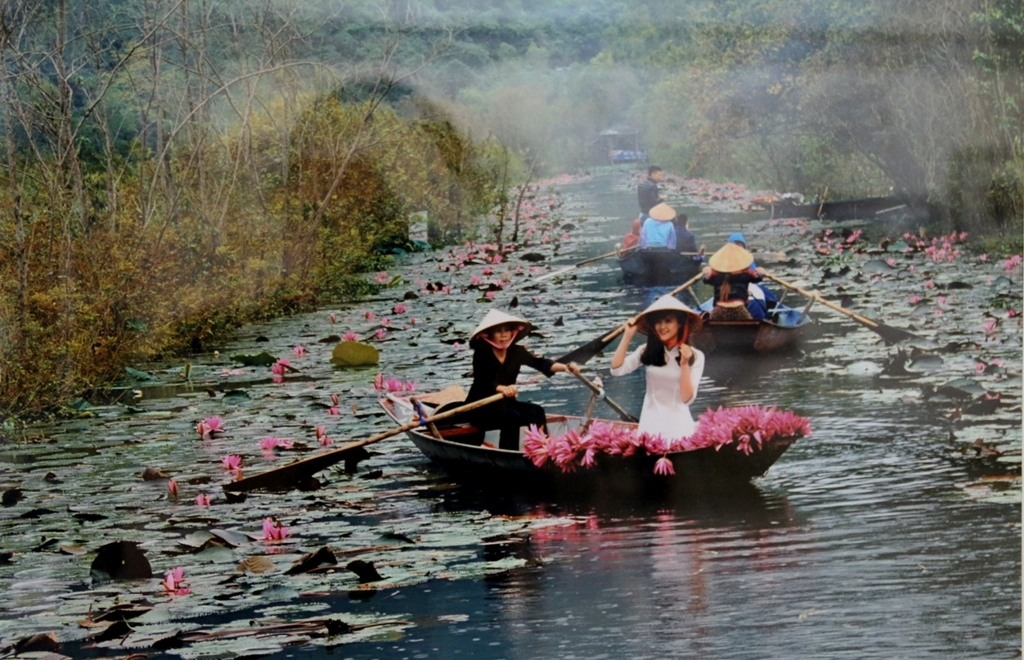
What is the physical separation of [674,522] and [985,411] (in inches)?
38.2

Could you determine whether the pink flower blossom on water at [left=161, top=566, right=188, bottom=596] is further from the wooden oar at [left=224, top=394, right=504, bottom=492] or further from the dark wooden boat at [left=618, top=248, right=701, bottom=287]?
the dark wooden boat at [left=618, top=248, right=701, bottom=287]

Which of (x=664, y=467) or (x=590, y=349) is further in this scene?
(x=590, y=349)

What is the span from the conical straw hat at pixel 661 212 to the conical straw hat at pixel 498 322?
1.49 feet

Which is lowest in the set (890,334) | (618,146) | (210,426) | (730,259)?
(210,426)

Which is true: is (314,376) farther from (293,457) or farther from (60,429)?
(60,429)

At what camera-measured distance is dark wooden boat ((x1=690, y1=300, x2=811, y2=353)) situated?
3904mm

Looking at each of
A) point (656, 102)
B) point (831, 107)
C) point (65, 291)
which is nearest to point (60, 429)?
point (65, 291)

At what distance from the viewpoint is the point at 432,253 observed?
3.88m

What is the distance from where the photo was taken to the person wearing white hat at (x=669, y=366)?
3520mm

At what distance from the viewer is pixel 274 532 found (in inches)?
133

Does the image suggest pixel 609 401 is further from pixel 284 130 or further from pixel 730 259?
pixel 284 130

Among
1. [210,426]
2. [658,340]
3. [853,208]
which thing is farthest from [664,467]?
[853,208]

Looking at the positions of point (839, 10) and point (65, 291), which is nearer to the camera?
point (65, 291)

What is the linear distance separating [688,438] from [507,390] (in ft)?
1.60
